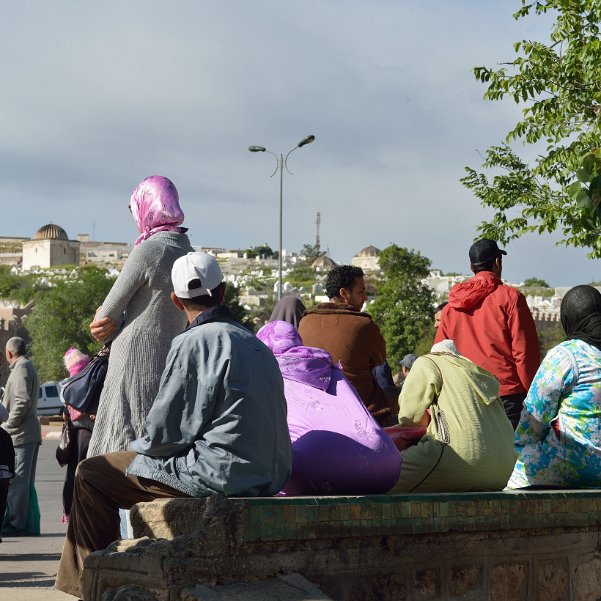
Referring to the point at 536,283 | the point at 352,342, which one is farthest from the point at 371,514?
the point at 536,283

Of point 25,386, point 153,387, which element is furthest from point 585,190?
point 25,386

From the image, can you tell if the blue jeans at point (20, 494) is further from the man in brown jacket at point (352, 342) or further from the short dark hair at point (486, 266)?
the short dark hair at point (486, 266)

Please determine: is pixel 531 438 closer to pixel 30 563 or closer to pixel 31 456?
pixel 30 563

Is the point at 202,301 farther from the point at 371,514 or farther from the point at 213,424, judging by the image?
the point at 371,514

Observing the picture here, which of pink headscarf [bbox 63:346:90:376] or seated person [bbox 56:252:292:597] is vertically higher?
pink headscarf [bbox 63:346:90:376]

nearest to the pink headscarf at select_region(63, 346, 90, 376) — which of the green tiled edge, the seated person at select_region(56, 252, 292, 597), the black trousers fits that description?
the black trousers

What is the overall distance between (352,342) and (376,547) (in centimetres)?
244

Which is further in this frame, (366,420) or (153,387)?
(153,387)

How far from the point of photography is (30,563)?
854 cm

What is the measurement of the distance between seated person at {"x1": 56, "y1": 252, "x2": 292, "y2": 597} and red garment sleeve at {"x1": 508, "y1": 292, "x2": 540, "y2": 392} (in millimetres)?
3151

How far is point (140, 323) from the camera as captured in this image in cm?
563

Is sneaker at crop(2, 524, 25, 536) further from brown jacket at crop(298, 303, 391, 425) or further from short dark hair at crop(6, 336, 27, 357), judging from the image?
brown jacket at crop(298, 303, 391, 425)

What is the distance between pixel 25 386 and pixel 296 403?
20.5 feet

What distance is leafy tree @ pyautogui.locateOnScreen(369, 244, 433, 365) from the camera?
212 feet
